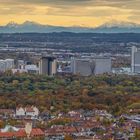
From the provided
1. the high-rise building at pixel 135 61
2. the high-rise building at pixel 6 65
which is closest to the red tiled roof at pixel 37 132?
the high-rise building at pixel 6 65

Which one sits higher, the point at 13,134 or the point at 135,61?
the point at 135,61

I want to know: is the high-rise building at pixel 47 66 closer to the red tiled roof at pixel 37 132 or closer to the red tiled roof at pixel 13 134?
the red tiled roof at pixel 37 132

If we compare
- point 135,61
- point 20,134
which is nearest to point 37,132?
point 20,134

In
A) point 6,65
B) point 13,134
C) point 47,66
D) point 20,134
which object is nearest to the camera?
point 13,134

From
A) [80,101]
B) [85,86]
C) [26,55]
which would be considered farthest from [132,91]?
[26,55]

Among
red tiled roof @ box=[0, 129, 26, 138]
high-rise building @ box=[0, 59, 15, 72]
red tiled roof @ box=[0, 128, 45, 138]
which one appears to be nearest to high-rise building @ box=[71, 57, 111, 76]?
high-rise building @ box=[0, 59, 15, 72]

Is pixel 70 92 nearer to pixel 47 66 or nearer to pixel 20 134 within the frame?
pixel 20 134

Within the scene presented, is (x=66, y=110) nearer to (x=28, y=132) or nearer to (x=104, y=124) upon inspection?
(x=104, y=124)
